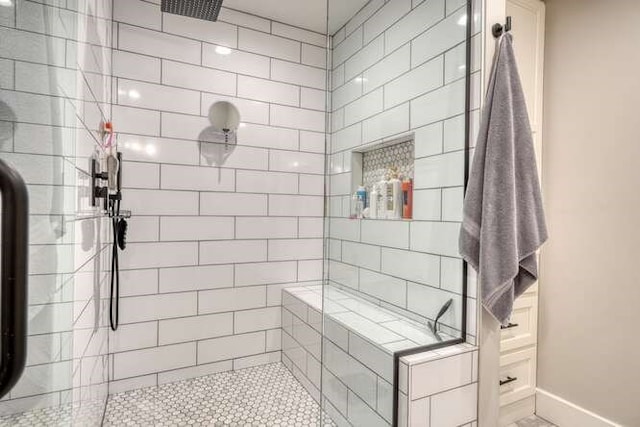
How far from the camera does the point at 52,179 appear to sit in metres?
0.71

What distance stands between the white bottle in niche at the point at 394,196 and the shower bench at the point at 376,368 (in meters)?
0.46

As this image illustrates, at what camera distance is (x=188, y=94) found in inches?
76.4

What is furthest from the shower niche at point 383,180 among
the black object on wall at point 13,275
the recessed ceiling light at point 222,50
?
the black object on wall at point 13,275

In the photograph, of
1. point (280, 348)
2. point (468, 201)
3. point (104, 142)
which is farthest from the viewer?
point (280, 348)

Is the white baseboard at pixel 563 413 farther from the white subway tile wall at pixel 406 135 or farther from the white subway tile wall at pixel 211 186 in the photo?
the white subway tile wall at pixel 211 186

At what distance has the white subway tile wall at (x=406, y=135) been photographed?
1.34 m

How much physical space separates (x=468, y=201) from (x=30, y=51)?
1241 millimetres

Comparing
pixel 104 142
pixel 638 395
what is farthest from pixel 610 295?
pixel 104 142

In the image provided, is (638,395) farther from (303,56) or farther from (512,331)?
(303,56)

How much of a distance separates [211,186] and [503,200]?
153cm

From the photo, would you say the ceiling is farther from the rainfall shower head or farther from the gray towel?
the gray towel

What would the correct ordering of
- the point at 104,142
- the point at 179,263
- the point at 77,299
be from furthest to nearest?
the point at 179,263 < the point at 104,142 < the point at 77,299

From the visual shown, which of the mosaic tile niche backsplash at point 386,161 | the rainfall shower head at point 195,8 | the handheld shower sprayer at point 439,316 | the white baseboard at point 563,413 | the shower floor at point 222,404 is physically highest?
the rainfall shower head at point 195,8

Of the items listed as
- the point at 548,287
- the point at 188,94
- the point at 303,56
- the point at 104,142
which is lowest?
the point at 548,287
